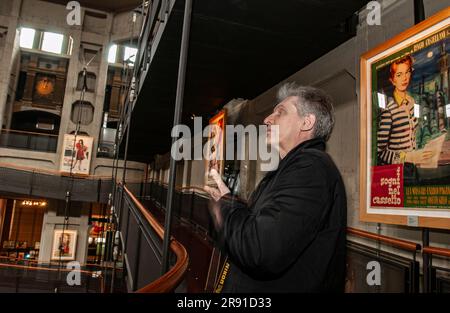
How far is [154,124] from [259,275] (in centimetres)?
913

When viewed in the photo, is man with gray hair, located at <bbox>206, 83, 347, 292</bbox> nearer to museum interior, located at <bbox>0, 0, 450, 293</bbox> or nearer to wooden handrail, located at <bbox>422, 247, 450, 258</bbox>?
museum interior, located at <bbox>0, 0, 450, 293</bbox>

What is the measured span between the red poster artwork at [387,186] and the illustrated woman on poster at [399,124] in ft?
0.21

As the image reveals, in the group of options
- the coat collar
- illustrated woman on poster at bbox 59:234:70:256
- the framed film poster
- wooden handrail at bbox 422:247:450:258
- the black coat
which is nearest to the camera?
the black coat

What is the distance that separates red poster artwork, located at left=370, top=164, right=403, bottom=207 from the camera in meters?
2.57

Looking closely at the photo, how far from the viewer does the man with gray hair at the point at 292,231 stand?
1.14 m

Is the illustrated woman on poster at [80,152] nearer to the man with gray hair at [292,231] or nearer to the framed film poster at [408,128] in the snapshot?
the framed film poster at [408,128]

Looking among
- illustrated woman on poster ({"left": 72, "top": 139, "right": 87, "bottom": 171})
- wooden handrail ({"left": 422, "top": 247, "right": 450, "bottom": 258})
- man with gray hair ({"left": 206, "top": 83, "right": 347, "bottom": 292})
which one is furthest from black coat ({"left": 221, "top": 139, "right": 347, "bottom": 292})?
illustrated woman on poster ({"left": 72, "top": 139, "right": 87, "bottom": 171})

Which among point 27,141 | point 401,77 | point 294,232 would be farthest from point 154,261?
point 27,141

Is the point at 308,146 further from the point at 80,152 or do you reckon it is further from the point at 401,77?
the point at 80,152

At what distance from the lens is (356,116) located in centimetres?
408

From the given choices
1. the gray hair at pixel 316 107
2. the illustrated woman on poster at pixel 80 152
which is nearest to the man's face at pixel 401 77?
the gray hair at pixel 316 107

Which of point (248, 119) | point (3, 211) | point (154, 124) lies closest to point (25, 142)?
point (3, 211)

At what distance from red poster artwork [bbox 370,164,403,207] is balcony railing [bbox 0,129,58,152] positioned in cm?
2159
